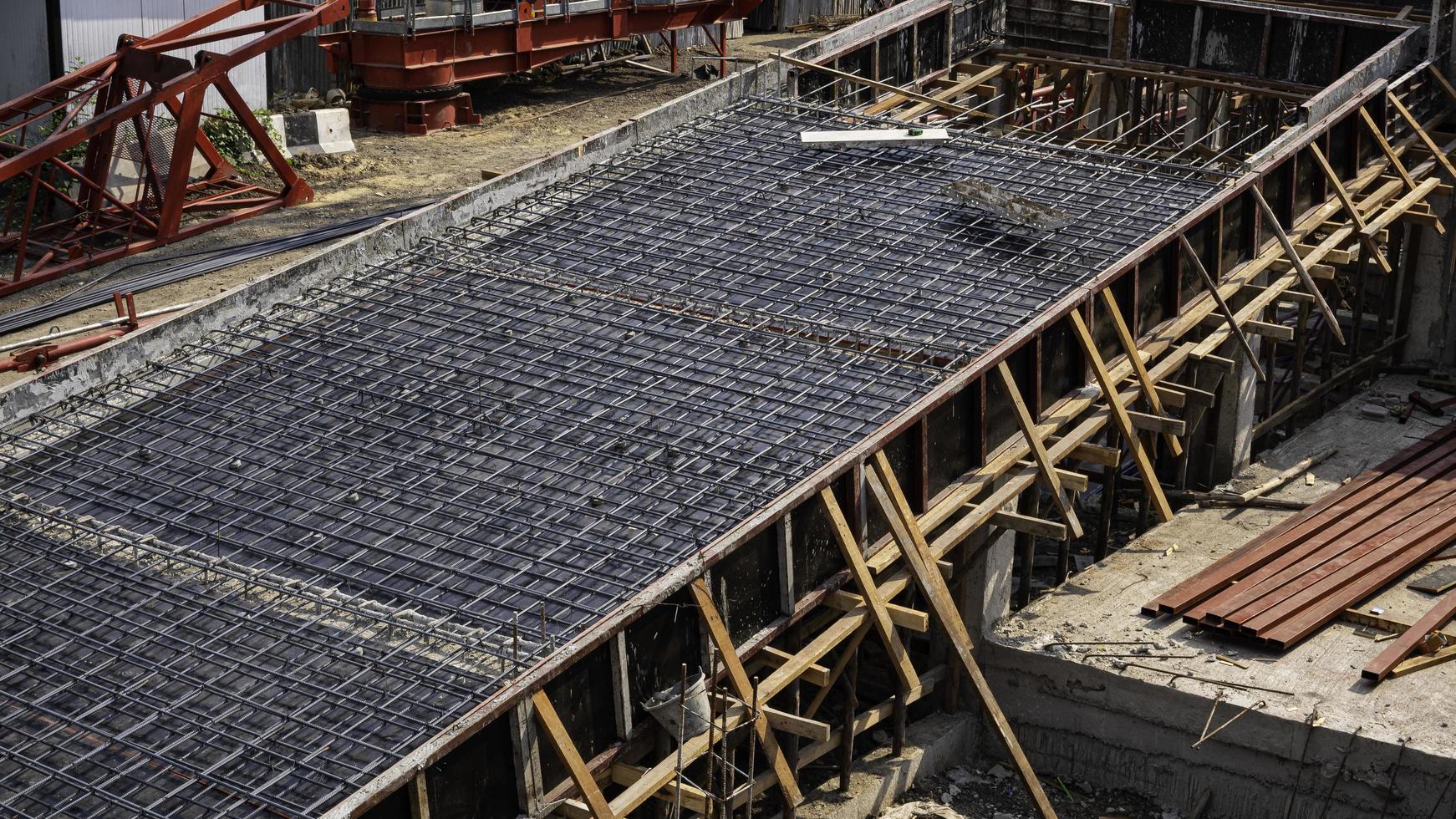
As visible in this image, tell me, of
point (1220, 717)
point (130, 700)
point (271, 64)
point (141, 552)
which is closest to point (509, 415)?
point (141, 552)

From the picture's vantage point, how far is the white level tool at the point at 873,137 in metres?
20.0

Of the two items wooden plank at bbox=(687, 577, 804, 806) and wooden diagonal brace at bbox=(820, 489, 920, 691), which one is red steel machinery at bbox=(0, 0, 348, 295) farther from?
wooden plank at bbox=(687, 577, 804, 806)

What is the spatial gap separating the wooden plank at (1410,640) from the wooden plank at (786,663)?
4740 millimetres

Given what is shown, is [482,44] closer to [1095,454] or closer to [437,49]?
[437,49]

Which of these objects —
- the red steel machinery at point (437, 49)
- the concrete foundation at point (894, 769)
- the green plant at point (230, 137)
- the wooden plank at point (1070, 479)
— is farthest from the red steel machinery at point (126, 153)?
the wooden plank at point (1070, 479)

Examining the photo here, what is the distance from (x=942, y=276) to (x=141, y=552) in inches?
297

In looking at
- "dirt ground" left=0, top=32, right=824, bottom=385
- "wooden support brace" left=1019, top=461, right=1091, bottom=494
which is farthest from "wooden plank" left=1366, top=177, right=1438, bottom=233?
"dirt ground" left=0, top=32, right=824, bottom=385

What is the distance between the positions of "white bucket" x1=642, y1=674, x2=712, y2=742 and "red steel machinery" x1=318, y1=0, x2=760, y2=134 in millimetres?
17773

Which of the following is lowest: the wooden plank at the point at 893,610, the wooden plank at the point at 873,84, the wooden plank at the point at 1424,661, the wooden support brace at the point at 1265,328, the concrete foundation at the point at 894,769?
the concrete foundation at the point at 894,769

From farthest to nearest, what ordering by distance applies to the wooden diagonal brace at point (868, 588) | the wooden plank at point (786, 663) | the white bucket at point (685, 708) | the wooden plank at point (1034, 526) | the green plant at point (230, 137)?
the green plant at point (230, 137), the wooden plank at point (1034, 526), the wooden diagonal brace at point (868, 588), the wooden plank at point (786, 663), the white bucket at point (685, 708)

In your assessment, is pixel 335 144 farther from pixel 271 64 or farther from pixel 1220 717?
pixel 1220 717

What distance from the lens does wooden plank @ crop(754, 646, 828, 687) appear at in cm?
1311

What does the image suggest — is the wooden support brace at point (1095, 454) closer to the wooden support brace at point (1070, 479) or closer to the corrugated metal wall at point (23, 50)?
the wooden support brace at point (1070, 479)

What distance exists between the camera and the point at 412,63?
28.2 meters
